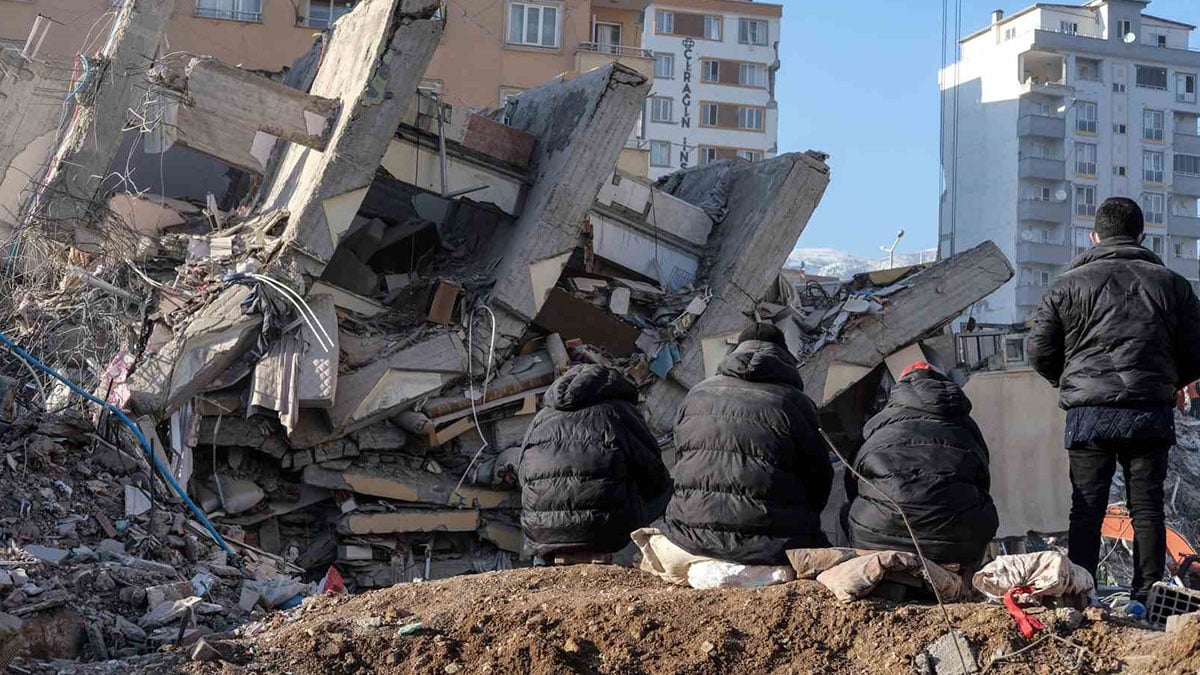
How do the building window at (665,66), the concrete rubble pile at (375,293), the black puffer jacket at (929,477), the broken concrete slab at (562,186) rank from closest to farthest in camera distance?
the black puffer jacket at (929,477)
the concrete rubble pile at (375,293)
the broken concrete slab at (562,186)
the building window at (665,66)

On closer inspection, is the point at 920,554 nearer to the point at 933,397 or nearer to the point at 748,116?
the point at 933,397

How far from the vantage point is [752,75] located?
216ft

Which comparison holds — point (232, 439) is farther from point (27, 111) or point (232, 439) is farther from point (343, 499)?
point (27, 111)

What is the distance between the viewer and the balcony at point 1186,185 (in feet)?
226

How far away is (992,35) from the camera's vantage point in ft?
226

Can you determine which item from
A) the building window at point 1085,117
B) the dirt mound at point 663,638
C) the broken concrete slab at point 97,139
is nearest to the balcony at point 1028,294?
the building window at point 1085,117

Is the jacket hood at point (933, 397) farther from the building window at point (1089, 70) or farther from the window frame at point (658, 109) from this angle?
the building window at point (1089, 70)

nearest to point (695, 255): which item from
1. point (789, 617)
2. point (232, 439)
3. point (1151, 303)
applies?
point (232, 439)

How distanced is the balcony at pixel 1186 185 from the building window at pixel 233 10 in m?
53.7

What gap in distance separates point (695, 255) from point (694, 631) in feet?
26.3

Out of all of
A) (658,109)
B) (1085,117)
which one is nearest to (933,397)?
(658,109)

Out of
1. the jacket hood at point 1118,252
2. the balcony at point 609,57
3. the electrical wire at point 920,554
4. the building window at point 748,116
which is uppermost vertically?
the building window at point 748,116

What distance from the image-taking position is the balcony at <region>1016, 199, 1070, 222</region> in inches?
2530

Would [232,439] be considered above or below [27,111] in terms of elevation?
below
